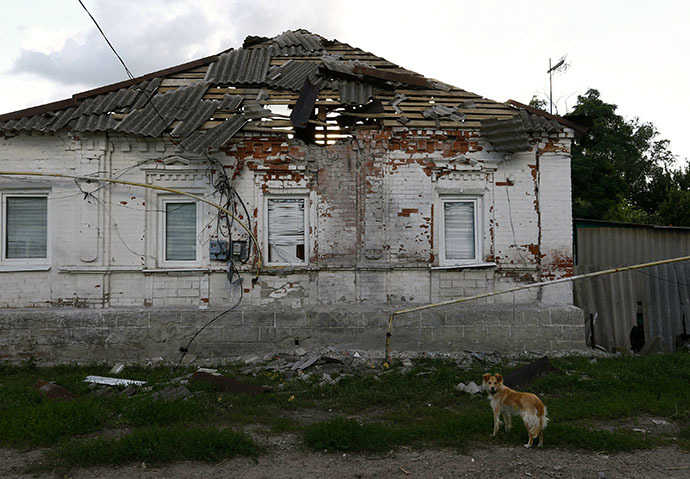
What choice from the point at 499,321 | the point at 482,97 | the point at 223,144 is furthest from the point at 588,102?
the point at 223,144

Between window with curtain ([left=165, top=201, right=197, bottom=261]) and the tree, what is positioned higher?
the tree

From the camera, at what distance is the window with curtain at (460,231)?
31.0 ft

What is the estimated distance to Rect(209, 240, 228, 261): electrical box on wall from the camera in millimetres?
9109

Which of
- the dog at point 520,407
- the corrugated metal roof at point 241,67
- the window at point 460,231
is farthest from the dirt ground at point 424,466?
the corrugated metal roof at point 241,67

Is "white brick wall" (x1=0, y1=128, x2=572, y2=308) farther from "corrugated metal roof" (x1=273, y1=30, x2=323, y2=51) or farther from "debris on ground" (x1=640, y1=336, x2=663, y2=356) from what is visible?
"corrugated metal roof" (x1=273, y1=30, x2=323, y2=51)

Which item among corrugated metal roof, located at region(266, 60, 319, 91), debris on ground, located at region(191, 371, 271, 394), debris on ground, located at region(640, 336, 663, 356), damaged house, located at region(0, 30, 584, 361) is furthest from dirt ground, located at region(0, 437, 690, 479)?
corrugated metal roof, located at region(266, 60, 319, 91)

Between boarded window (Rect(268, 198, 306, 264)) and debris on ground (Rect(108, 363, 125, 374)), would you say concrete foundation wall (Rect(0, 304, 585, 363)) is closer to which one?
debris on ground (Rect(108, 363, 125, 374))

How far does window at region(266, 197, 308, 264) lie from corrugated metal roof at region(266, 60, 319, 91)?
2146 millimetres

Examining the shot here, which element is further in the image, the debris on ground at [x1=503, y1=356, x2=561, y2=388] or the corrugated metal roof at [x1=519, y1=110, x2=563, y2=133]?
the corrugated metal roof at [x1=519, y1=110, x2=563, y2=133]

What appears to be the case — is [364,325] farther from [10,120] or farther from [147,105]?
[10,120]

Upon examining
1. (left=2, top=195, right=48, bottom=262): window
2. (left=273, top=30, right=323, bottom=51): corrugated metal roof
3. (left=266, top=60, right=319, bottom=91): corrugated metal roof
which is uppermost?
(left=273, top=30, right=323, bottom=51): corrugated metal roof

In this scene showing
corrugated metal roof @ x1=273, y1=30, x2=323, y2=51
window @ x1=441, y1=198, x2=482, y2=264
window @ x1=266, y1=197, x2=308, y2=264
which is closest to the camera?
window @ x1=266, y1=197, x2=308, y2=264

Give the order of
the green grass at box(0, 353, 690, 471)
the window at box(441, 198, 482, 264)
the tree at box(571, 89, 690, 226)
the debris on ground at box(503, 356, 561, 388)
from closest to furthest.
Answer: the green grass at box(0, 353, 690, 471)
the debris on ground at box(503, 356, 561, 388)
the window at box(441, 198, 482, 264)
the tree at box(571, 89, 690, 226)

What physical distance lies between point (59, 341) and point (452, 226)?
23.0ft
